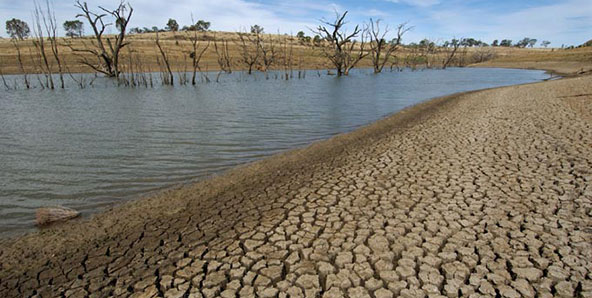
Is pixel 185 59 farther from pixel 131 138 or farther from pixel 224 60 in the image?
pixel 131 138

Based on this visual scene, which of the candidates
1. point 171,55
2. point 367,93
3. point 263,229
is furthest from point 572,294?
point 171,55

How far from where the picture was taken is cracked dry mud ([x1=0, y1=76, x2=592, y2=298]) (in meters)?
3.43

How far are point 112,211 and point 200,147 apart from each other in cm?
428

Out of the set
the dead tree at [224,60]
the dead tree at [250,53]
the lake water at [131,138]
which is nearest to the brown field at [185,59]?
the dead tree at [250,53]

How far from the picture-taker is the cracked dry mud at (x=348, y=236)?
343 cm

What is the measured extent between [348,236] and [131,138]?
9.22 meters

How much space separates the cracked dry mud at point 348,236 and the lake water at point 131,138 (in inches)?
50.1

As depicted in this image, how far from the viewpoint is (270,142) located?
10.7m

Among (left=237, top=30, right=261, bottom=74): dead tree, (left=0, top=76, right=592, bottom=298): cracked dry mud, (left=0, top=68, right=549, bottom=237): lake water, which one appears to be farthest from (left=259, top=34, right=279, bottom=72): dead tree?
(left=0, top=76, right=592, bottom=298): cracked dry mud

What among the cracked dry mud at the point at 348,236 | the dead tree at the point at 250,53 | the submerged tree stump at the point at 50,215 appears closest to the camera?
the cracked dry mud at the point at 348,236

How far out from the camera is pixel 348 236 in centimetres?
429

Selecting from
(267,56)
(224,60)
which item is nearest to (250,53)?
(267,56)

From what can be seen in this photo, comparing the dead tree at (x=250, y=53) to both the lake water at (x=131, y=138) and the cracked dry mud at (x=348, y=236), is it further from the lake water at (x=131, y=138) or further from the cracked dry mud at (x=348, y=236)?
the cracked dry mud at (x=348, y=236)

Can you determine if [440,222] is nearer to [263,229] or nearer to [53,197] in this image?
[263,229]
